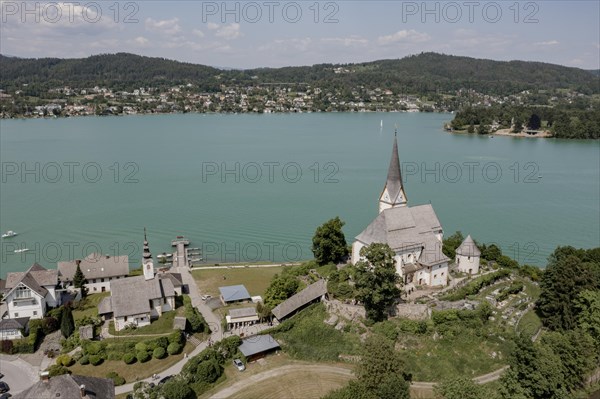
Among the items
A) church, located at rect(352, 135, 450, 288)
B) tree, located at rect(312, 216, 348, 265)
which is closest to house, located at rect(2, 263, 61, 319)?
tree, located at rect(312, 216, 348, 265)

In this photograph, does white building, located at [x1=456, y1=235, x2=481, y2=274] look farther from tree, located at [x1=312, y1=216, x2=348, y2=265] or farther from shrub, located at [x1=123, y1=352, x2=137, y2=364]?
shrub, located at [x1=123, y1=352, x2=137, y2=364]

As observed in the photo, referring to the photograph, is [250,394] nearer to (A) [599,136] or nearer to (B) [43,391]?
(B) [43,391]

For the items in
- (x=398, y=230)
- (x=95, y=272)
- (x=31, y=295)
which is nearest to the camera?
(x=31, y=295)

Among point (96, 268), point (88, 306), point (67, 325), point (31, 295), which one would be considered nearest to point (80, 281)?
point (96, 268)

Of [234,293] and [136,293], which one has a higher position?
[136,293]

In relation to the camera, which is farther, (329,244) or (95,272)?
(329,244)

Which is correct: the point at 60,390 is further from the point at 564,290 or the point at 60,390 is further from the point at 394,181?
the point at 564,290

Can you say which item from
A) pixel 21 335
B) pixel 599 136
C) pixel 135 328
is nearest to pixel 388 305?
pixel 135 328

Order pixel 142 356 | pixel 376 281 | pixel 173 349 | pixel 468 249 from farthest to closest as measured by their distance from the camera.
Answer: pixel 468 249, pixel 376 281, pixel 173 349, pixel 142 356
